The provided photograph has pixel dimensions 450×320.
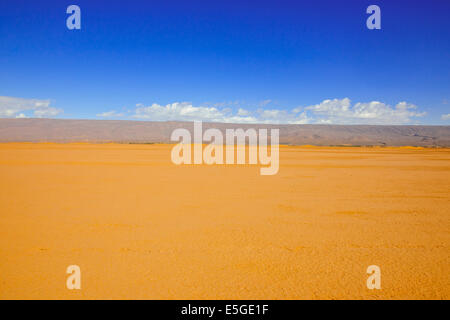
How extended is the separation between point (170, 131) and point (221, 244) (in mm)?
125490

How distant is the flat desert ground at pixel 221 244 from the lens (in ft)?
11.0

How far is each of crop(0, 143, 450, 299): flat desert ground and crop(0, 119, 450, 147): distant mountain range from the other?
92.4 m

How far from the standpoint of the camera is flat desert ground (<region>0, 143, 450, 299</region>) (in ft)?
11.0

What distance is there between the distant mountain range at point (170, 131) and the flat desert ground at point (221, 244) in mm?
92391
